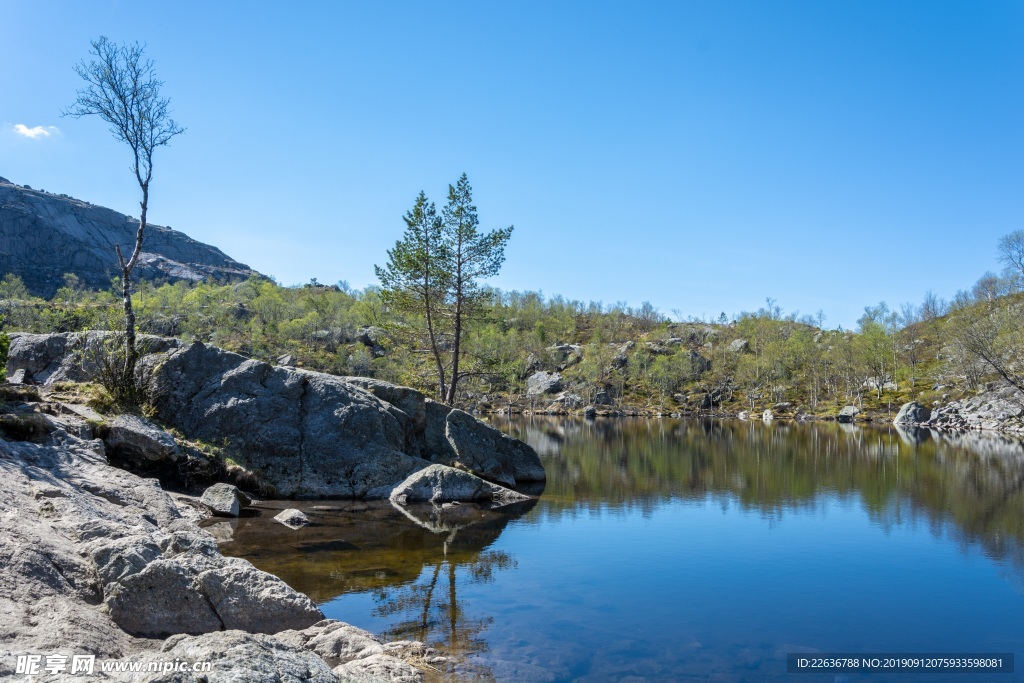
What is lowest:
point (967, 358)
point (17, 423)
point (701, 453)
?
point (701, 453)

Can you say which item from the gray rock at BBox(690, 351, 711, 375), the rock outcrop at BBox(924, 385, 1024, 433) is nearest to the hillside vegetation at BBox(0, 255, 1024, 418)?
the gray rock at BBox(690, 351, 711, 375)

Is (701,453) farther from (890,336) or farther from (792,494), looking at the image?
(890,336)

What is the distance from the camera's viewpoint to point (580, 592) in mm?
15172

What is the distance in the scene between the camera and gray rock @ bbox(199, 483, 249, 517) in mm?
19641

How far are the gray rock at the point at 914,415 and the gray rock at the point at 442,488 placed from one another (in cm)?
9719

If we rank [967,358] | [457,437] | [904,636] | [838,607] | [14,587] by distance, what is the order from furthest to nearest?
[967,358] → [457,437] → [838,607] → [904,636] → [14,587]

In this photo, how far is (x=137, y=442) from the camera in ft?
67.4

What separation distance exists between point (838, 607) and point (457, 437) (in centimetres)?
1907

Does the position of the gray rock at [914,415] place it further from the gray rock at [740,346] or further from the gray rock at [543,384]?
the gray rock at [740,346]

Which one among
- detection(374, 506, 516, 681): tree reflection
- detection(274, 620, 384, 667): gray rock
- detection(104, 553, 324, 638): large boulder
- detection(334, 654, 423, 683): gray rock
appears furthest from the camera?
detection(374, 506, 516, 681): tree reflection

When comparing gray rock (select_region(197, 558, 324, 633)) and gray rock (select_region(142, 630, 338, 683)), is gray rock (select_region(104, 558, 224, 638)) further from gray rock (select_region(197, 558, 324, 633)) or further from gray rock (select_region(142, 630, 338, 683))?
gray rock (select_region(142, 630, 338, 683))

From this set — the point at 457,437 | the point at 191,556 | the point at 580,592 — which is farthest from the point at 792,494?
the point at 191,556

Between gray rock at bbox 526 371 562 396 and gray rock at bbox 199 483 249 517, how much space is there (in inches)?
4845

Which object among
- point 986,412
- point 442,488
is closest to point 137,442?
point 442,488
